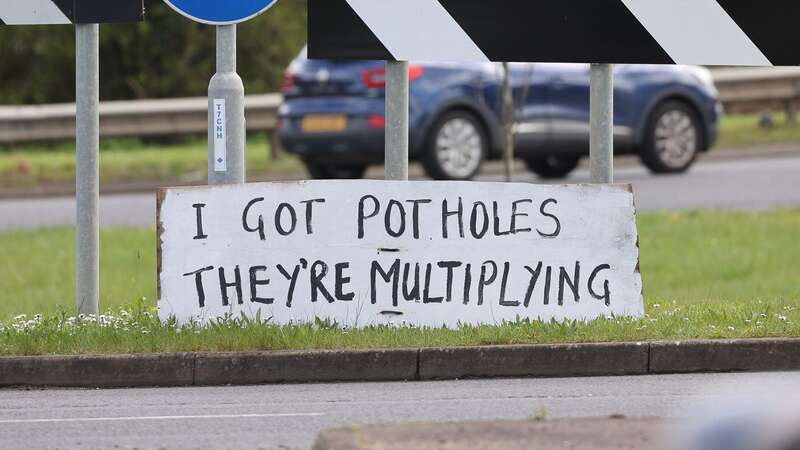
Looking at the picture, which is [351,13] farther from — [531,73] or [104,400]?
[531,73]

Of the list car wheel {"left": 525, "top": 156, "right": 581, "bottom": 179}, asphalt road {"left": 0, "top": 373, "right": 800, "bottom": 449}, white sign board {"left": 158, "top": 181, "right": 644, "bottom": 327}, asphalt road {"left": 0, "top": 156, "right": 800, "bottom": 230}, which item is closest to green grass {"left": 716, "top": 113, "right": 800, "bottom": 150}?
asphalt road {"left": 0, "top": 156, "right": 800, "bottom": 230}

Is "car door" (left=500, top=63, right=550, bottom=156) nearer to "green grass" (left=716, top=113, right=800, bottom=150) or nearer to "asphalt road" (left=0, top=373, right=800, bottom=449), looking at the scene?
"green grass" (left=716, top=113, right=800, bottom=150)

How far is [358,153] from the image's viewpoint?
19250mm

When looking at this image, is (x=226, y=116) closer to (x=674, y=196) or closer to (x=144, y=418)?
(x=144, y=418)

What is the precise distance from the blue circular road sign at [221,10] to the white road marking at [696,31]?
2.04 meters

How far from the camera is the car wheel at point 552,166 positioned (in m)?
21.0

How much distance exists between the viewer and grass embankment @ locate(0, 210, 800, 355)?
30.1ft

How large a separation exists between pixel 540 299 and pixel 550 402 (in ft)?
5.76

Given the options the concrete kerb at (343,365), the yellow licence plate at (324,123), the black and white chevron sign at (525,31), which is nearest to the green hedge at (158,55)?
the yellow licence plate at (324,123)

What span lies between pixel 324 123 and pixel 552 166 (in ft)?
10.3

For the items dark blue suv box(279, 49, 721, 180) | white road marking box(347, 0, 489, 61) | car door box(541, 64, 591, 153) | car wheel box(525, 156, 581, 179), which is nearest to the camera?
white road marking box(347, 0, 489, 61)

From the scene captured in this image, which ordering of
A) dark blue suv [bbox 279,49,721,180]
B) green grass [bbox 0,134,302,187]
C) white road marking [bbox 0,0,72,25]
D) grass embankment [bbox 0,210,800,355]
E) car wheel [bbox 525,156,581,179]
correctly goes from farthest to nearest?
green grass [bbox 0,134,302,187] → car wheel [bbox 525,156,581,179] → dark blue suv [bbox 279,49,721,180] → white road marking [bbox 0,0,72,25] → grass embankment [bbox 0,210,800,355]

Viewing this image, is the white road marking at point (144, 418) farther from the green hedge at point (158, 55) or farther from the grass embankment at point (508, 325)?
the green hedge at point (158, 55)

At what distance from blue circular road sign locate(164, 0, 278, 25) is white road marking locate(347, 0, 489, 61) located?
629 mm
